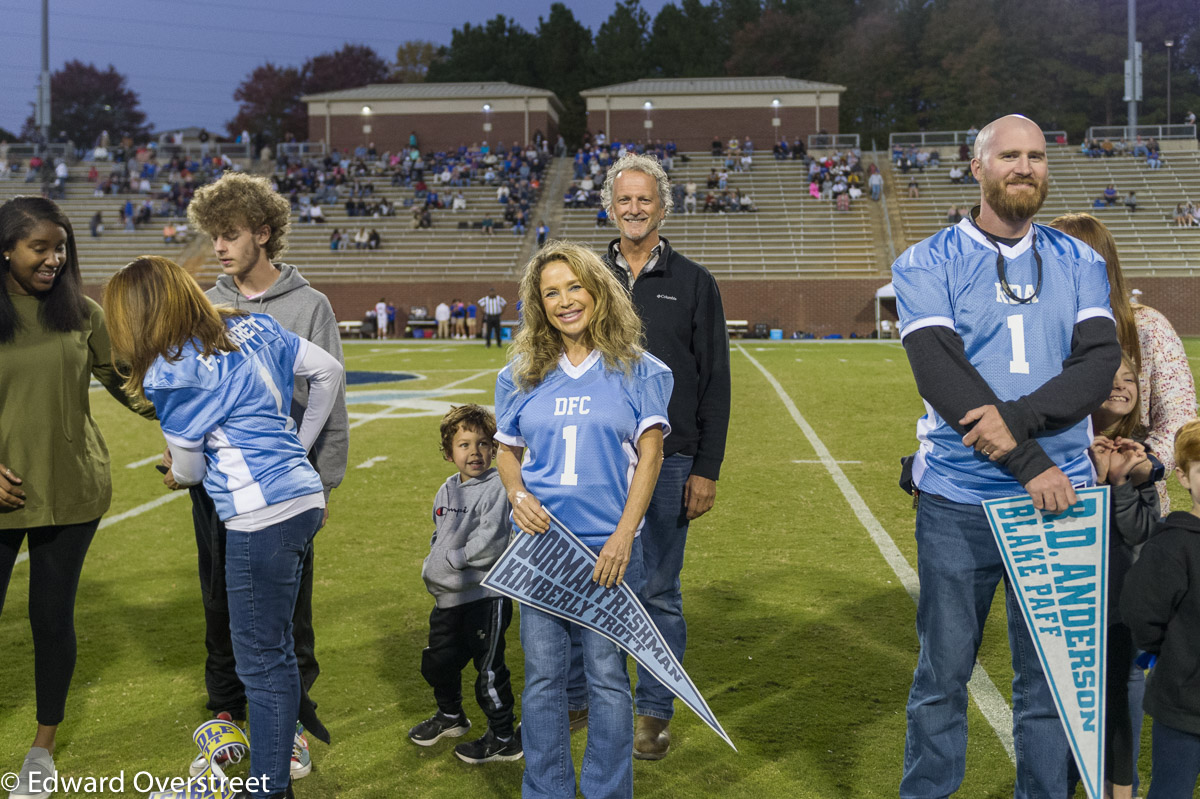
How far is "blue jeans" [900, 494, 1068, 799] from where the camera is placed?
3102mm

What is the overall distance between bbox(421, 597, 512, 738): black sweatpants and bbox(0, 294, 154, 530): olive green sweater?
1.36 metres

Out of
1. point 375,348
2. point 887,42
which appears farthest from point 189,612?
point 887,42

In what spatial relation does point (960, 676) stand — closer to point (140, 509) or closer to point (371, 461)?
point (140, 509)

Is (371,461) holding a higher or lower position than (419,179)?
lower

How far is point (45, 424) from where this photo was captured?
3.98m

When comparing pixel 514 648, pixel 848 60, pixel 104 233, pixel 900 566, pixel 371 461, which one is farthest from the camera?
pixel 848 60

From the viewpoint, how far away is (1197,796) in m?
3.71

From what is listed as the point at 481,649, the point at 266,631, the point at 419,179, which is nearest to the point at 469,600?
the point at 481,649

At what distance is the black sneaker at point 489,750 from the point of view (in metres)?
4.10

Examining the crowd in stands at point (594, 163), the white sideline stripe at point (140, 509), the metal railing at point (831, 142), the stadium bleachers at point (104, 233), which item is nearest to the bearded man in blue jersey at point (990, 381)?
the white sideline stripe at point (140, 509)

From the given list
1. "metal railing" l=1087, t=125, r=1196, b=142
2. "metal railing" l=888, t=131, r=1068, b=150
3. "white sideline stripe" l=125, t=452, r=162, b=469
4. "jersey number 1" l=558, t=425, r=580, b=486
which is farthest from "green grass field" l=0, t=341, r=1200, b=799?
"metal railing" l=1087, t=125, r=1196, b=142

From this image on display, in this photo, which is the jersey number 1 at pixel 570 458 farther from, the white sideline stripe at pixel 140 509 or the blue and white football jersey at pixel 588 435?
the white sideline stripe at pixel 140 509

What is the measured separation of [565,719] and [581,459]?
789 millimetres

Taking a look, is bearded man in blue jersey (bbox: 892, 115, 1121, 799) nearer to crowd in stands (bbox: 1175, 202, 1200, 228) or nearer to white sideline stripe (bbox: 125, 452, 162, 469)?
white sideline stripe (bbox: 125, 452, 162, 469)
